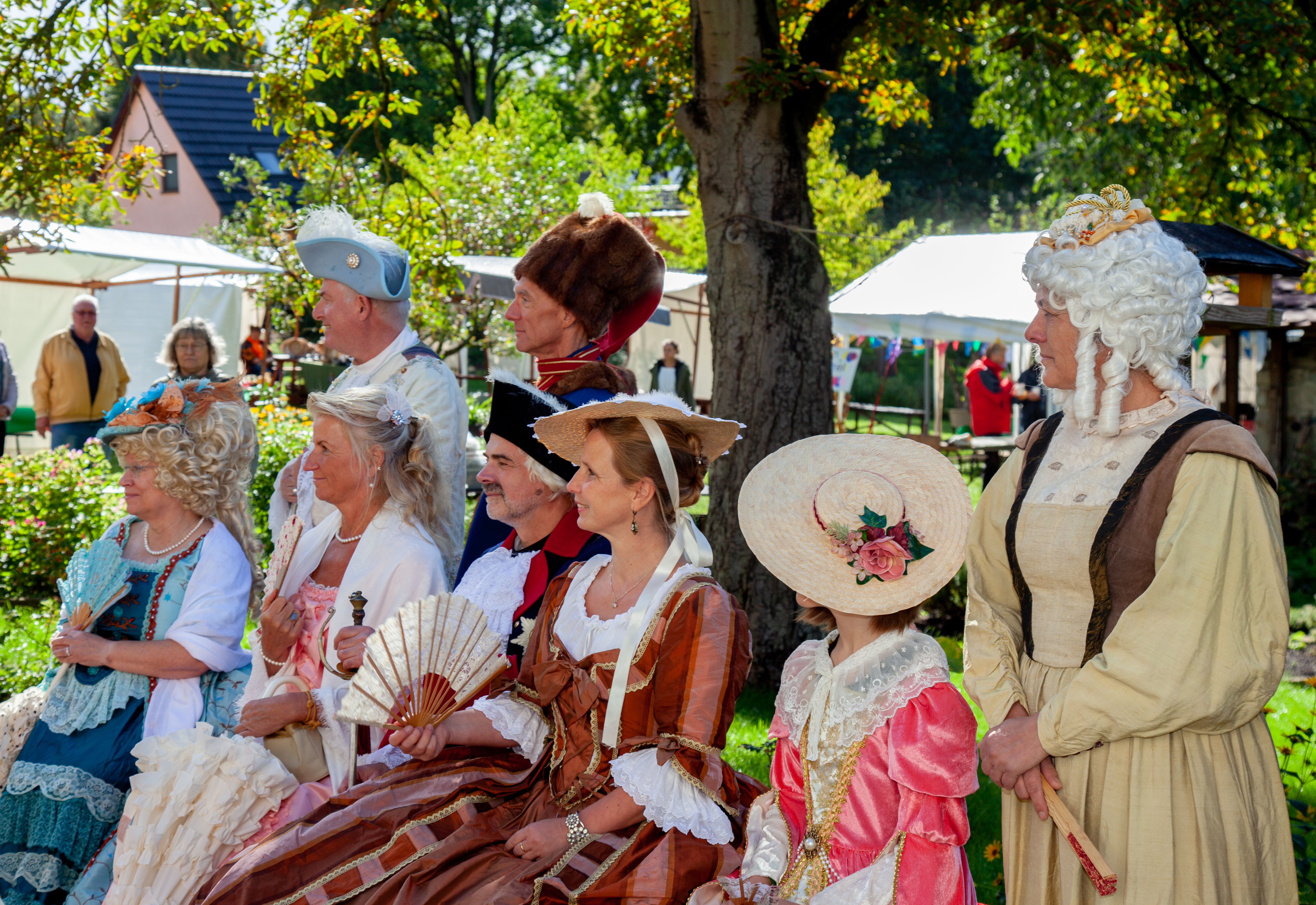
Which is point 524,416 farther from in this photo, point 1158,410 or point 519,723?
point 1158,410

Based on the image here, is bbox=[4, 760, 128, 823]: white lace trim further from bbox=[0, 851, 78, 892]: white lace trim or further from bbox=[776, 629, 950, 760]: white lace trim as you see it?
bbox=[776, 629, 950, 760]: white lace trim

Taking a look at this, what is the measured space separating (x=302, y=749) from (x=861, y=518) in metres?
1.68

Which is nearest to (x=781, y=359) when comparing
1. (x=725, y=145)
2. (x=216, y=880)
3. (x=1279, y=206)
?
(x=725, y=145)

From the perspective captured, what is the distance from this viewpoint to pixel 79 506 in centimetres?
706

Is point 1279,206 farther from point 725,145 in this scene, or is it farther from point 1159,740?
point 1159,740

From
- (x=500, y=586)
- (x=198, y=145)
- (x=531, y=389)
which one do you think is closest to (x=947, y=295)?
(x=531, y=389)

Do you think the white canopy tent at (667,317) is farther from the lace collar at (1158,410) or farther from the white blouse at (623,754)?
the lace collar at (1158,410)

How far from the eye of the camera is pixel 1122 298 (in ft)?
7.04

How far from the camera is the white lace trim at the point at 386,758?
2.99m

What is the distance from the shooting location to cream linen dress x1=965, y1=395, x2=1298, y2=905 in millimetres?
2006

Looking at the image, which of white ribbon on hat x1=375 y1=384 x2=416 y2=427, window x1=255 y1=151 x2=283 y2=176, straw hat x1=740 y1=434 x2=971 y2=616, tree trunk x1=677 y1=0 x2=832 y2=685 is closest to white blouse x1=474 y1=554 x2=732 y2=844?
straw hat x1=740 y1=434 x2=971 y2=616

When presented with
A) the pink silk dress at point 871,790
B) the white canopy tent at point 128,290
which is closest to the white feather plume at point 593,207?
the pink silk dress at point 871,790

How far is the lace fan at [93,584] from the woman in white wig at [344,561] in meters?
0.43

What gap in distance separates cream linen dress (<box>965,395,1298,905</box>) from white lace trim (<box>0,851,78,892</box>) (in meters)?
2.51
